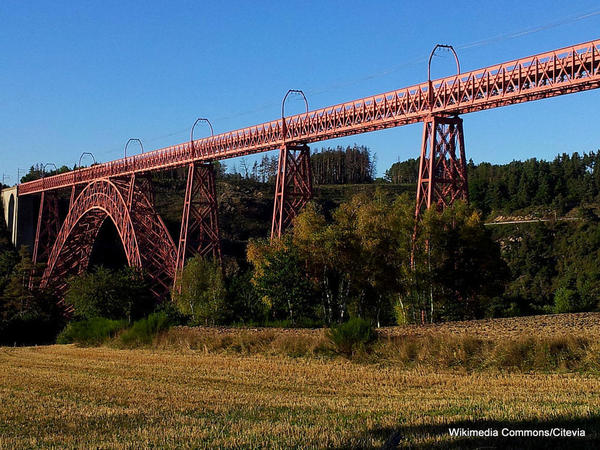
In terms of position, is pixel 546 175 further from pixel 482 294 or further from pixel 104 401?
pixel 104 401

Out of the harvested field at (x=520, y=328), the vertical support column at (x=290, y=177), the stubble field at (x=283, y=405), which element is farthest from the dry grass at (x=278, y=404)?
the vertical support column at (x=290, y=177)

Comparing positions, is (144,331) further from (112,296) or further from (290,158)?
(112,296)

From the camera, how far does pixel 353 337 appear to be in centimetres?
2152

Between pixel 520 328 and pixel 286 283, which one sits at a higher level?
pixel 286 283

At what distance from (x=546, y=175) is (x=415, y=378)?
4178 inches

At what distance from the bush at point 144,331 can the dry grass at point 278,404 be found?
7895mm

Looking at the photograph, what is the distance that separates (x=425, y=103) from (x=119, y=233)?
32.8 meters

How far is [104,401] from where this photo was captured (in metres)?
14.9

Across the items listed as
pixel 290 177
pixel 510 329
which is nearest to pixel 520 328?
pixel 510 329

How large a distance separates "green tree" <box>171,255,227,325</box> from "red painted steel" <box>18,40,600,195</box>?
7362 mm

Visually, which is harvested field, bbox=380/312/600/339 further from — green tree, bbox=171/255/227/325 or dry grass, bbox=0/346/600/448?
green tree, bbox=171/255/227/325

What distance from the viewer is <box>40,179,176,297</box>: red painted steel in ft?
176

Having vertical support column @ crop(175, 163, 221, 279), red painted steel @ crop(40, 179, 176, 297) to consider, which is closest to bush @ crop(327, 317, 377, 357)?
vertical support column @ crop(175, 163, 221, 279)

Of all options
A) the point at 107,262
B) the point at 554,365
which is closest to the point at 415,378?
the point at 554,365
